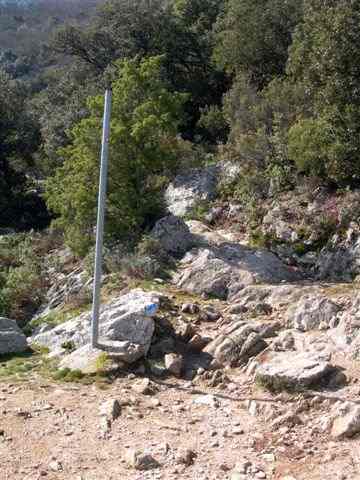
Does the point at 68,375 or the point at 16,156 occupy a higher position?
the point at 16,156

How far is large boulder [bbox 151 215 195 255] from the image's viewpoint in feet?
48.3

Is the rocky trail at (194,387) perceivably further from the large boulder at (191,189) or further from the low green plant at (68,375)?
the large boulder at (191,189)

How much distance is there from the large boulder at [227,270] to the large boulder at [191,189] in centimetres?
509

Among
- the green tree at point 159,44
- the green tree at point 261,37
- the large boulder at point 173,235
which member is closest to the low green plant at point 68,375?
the large boulder at point 173,235

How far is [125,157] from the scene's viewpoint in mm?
15094

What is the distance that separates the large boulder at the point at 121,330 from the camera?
360 inches

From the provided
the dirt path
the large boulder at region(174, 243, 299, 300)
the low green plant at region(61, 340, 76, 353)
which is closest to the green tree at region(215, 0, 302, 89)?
the large boulder at region(174, 243, 299, 300)

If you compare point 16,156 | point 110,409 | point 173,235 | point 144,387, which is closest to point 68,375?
point 144,387

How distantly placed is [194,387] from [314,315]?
2569 millimetres

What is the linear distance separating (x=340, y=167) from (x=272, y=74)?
11494 mm

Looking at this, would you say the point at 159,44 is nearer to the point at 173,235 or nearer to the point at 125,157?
the point at 125,157

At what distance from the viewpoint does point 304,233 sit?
1539cm

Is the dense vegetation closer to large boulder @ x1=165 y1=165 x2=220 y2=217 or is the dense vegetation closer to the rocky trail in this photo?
large boulder @ x1=165 y1=165 x2=220 y2=217

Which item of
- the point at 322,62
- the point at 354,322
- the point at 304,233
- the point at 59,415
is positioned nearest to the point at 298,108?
the point at 322,62
